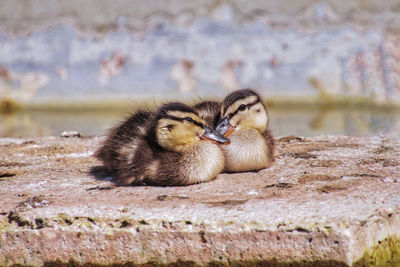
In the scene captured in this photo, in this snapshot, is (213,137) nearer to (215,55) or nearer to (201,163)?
(201,163)

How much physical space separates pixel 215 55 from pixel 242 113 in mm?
2785

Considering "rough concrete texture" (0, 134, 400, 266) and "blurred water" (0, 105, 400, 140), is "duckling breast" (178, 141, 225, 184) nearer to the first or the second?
"rough concrete texture" (0, 134, 400, 266)

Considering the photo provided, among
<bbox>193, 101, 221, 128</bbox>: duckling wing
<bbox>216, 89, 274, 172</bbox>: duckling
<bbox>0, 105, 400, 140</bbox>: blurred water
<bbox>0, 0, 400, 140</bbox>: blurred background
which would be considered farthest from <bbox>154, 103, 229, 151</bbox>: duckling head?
<bbox>0, 0, 400, 140</bbox>: blurred background

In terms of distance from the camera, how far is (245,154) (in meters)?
2.17

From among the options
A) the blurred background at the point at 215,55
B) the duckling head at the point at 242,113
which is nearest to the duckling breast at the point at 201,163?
the duckling head at the point at 242,113

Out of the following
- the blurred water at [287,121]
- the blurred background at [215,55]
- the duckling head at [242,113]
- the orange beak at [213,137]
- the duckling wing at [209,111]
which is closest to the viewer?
the orange beak at [213,137]

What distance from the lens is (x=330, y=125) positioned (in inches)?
157

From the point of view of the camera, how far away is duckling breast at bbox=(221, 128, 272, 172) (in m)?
2.17

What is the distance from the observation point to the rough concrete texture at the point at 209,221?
59.2 inches

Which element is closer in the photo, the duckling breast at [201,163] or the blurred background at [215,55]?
the duckling breast at [201,163]

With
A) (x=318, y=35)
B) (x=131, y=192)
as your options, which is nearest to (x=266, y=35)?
(x=318, y=35)

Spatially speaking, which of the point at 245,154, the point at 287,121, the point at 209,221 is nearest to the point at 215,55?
the point at 287,121

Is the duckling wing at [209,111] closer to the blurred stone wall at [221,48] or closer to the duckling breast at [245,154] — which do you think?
the duckling breast at [245,154]

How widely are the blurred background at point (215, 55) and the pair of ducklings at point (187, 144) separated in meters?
2.50
